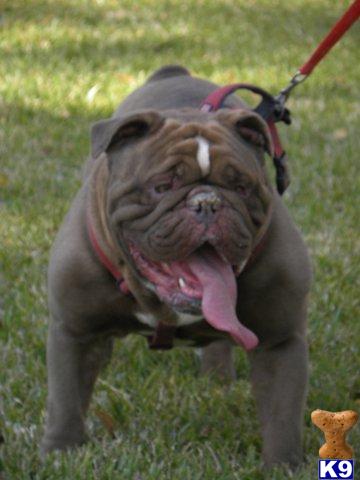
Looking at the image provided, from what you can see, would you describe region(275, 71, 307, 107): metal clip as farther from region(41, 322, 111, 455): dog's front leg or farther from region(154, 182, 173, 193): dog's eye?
region(41, 322, 111, 455): dog's front leg

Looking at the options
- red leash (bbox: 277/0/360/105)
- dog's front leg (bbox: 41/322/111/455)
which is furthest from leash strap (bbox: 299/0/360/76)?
dog's front leg (bbox: 41/322/111/455)

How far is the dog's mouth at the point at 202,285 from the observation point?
333cm

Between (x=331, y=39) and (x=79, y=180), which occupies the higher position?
(x=331, y=39)

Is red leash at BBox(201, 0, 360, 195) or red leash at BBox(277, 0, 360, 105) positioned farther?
red leash at BBox(277, 0, 360, 105)

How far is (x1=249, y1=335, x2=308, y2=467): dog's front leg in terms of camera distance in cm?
376

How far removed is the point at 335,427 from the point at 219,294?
707 mm

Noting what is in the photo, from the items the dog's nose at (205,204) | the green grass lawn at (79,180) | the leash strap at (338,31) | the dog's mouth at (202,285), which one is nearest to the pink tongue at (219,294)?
the dog's mouth at (202,285)

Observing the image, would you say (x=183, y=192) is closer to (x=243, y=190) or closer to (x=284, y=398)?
(x=243, y=190)

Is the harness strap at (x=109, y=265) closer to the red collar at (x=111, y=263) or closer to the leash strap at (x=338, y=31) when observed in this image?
the red collar at (x=111, y=263)

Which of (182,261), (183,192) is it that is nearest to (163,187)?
(183,192)

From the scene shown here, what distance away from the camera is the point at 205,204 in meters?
3.31

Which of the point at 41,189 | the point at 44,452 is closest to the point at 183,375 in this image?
the point at 44,452

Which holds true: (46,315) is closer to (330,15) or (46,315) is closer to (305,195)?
(305,195)

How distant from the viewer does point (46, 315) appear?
16.3ft
